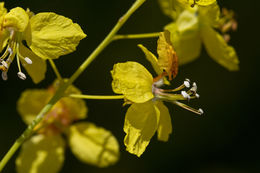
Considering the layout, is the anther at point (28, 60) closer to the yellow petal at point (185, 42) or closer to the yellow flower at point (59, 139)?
the yellow flower at point (59, 139)

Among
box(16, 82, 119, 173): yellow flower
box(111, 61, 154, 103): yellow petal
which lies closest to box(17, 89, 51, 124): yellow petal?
box(16, 82, 119, 173): yellow flower

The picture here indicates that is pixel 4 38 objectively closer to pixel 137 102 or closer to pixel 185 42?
pixel 137 102

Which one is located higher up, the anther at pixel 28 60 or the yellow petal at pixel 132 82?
the anther at pixel 28 60

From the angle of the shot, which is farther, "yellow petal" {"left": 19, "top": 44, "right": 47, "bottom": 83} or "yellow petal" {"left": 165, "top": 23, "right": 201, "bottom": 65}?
"yellow petal" {"left": 165, "top": 23, "right": 201, "bottom": 65}

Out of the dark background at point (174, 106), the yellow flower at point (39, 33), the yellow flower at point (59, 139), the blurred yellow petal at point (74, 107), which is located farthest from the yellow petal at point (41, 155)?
the dark background at point (174, 106)

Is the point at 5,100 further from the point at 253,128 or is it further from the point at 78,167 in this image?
the point at 253,128

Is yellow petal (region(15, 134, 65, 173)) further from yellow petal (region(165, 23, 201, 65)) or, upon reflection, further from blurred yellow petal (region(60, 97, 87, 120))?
yellow petal (region(165, 23, 201, 65))

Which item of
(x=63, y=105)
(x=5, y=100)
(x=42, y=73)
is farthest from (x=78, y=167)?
A: (x=42, y=73)
